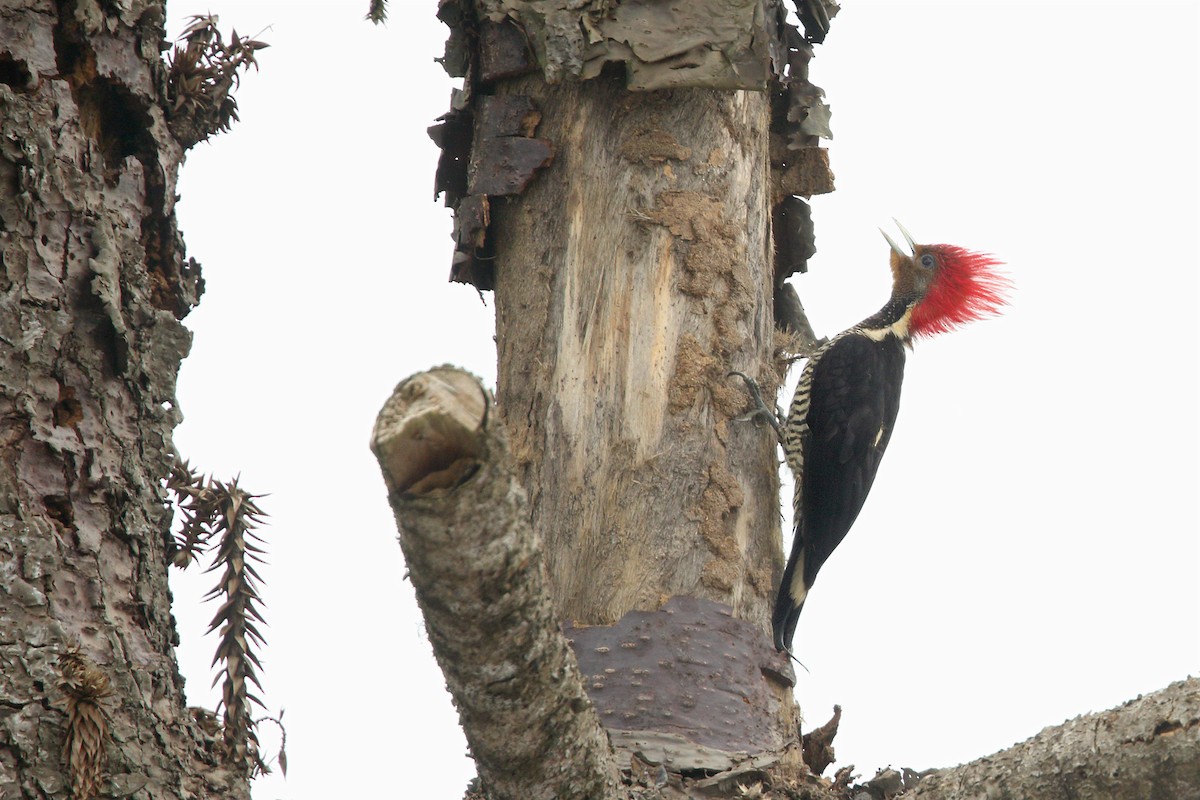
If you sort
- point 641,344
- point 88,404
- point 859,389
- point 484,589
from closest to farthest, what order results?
point 484,589 → point 88,404 → point 641,344 → point 859,389

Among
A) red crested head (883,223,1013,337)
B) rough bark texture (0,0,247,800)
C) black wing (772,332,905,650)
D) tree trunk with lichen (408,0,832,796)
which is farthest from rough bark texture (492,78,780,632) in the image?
red crested head (883,223,1013,337)

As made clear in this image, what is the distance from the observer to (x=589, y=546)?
2.72 meters

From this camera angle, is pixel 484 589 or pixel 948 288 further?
pixel 948 288

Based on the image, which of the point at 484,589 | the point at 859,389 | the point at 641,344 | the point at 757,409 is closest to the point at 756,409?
the point at 757,409

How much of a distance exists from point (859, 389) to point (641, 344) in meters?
1.97

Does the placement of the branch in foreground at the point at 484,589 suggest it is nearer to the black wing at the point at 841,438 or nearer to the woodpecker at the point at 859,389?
the woodpecker at the point at 859,389

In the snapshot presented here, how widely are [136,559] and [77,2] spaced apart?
2.75 ft

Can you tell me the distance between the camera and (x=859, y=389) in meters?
4.64

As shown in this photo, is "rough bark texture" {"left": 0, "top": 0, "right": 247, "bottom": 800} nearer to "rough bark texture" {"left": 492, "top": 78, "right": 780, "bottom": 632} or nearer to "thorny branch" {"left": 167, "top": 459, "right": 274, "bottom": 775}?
"thorny branch" {"left": 167, "top": 459, "right": 274, "bottom": 775}

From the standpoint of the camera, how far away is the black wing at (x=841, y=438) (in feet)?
14.2

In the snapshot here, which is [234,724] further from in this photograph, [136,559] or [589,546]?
[589,546]

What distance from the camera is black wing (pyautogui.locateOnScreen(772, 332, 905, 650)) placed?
14.2 ft

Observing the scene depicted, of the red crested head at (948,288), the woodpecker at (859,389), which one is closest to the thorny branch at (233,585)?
the woodpecker at (859,389)

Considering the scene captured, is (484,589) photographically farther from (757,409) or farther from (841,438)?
(841,438)
